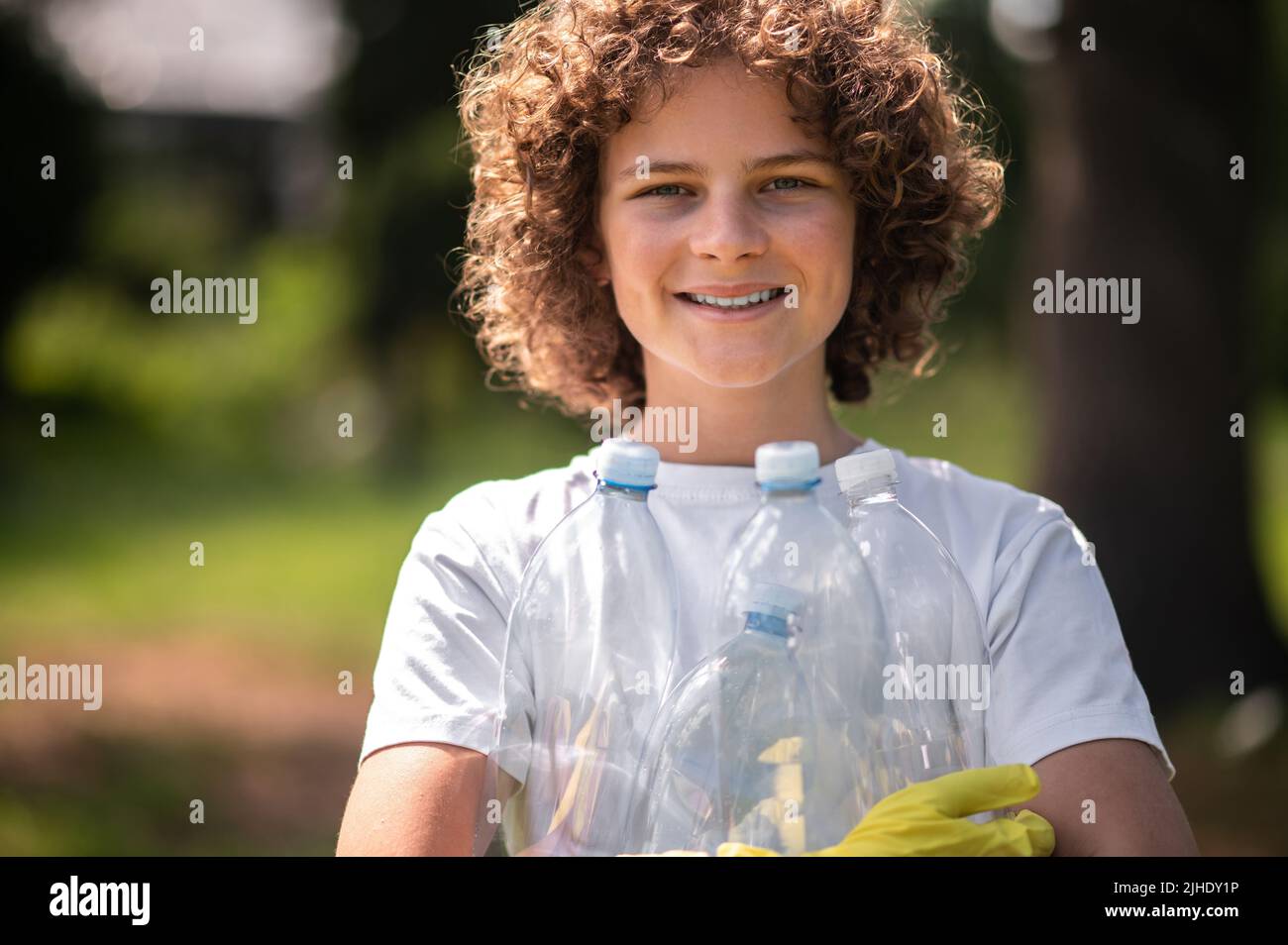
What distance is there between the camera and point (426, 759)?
1762 mm

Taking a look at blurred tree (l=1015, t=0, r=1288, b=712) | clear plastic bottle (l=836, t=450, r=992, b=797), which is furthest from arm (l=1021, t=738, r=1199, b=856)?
blurred tree (l=1015, t=0, r=1288, b=712)

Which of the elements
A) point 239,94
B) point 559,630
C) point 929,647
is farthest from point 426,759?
point 239,94

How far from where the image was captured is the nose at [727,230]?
187cm

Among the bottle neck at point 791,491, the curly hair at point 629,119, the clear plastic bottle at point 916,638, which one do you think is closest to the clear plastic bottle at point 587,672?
the bottle neck at point 791,491

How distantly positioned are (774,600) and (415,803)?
0.56 m

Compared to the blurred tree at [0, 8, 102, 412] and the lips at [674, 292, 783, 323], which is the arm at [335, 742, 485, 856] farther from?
the blurred tree at [0, 8, 102, 412]

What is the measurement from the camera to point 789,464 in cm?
151

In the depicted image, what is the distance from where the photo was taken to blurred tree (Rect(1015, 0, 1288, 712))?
17.0 feet

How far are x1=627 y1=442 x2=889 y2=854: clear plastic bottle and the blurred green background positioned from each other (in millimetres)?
1162

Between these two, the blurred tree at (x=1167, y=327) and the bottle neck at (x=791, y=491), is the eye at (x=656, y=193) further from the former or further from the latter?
the blurred tree at (x=1167, y=327)

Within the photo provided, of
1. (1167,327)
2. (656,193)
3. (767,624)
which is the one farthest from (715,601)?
(1167,327)
